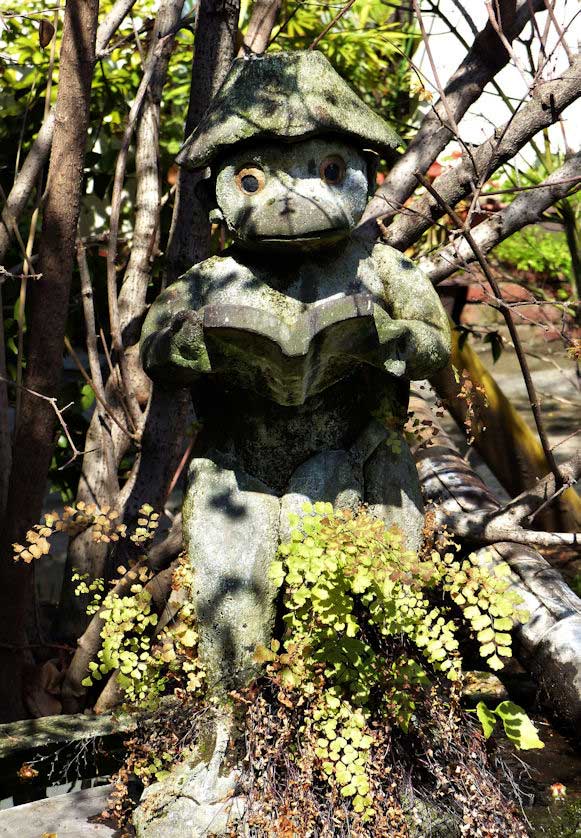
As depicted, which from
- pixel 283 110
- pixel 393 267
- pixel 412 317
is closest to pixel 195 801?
pixel 412 317

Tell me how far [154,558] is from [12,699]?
707 millimetres

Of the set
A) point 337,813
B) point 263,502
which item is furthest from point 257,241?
point 337,813

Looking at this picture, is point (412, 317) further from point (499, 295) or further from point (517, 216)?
point (517, 216)

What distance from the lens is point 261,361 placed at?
2.46 meters

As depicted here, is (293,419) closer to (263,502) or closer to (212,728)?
(263,502)

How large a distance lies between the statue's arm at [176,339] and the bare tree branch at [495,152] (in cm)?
102

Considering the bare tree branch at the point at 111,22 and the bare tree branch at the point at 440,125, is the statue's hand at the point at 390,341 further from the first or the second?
the bare tree branch at the point at 111,22

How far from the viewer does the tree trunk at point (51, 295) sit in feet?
10.1

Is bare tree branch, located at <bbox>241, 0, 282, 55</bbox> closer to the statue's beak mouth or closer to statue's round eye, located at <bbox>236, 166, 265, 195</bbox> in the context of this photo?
statue's round eye, located at <bbox>236, 166, 265, 195</bbox>

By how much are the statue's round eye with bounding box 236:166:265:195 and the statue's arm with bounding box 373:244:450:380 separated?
413 mm

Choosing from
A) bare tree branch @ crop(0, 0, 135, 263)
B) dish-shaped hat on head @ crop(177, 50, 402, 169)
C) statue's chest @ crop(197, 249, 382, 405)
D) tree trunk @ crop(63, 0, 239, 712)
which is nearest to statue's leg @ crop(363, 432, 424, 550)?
A: statue's chest @ crop(197, 249, 382, 405)

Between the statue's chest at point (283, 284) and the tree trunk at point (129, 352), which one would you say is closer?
the statue's chest at point (283, 284)

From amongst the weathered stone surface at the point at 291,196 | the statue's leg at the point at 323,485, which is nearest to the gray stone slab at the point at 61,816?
the statue's leg at the point at 323,485

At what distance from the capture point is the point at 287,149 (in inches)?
96.6
